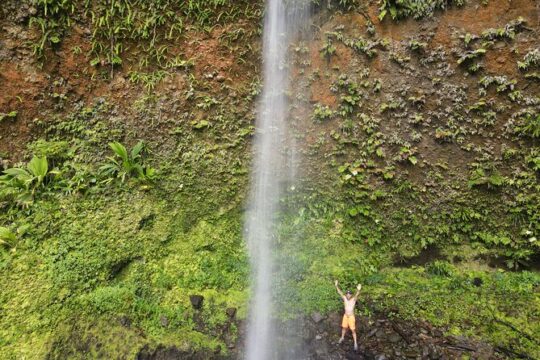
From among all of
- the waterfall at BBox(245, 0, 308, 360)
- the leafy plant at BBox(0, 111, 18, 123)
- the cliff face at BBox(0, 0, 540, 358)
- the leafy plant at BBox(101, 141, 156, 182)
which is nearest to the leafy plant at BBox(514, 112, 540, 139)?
the cliff face at BBox(0, 0, 540, 358)

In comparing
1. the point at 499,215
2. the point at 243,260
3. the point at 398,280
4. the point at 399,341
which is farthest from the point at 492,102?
the point at 243,260

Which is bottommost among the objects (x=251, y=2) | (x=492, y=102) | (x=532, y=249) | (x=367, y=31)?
(x=532, y=249)

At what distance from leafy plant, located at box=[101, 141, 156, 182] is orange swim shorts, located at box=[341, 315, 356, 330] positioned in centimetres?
447

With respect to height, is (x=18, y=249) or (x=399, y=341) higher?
(x=18, y=249)

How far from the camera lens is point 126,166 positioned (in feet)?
21.0

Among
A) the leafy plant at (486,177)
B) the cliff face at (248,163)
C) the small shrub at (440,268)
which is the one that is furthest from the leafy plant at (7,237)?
the leafy plant at (486,177)

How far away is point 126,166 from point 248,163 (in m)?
2.48

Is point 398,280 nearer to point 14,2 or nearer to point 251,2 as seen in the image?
point 251,2

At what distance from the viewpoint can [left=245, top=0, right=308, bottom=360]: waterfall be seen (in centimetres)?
685

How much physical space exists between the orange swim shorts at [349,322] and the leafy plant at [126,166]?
4474 mm

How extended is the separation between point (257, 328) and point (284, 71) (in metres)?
5.11

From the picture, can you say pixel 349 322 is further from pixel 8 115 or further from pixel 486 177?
pixel 8 115

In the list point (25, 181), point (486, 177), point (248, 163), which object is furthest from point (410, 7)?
point (25, 181)

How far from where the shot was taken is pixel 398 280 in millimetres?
6254
